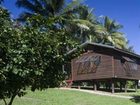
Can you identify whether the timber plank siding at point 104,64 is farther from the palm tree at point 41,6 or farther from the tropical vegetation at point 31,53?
the tropical vegetation at point 31,53

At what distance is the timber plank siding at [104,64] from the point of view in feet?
108

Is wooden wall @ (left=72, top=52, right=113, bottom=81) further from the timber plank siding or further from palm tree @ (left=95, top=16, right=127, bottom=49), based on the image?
palm tree @ (left=95, top=16, right=127, bottom=49)

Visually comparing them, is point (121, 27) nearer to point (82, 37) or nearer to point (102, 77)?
point (82, 37)

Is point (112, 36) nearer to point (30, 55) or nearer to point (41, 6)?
point (41, 6)

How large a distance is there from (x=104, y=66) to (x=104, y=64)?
199 mm

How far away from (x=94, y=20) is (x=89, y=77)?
62.8 feet

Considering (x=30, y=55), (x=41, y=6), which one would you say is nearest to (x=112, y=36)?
(x=41, y=6)

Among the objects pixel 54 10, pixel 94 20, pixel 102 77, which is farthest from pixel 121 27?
pixel 102 77

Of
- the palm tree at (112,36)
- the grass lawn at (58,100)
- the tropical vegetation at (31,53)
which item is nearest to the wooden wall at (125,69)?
the grass lawn at (58,100)

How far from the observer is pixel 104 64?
33.4 meters

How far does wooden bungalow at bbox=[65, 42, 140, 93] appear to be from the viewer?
108 feet

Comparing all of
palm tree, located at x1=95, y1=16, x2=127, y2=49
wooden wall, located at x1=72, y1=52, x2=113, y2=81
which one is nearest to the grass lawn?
wooden wall, located at x1=72, y1=52, x2=113, y2=81

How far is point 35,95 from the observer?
961 inches

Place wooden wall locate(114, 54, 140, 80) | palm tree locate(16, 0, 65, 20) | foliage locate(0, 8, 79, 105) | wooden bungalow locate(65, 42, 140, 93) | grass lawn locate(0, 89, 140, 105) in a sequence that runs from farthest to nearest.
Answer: palm tree locate(16, 0, 65, 20) < wooden wall locate(114, 54, 140, 80) < wooden bungalow locate(65, 42, 140, 93) < grass lawn locate(0, 89, 140, 105) < foliage locate(0, 8, 79, 105)
